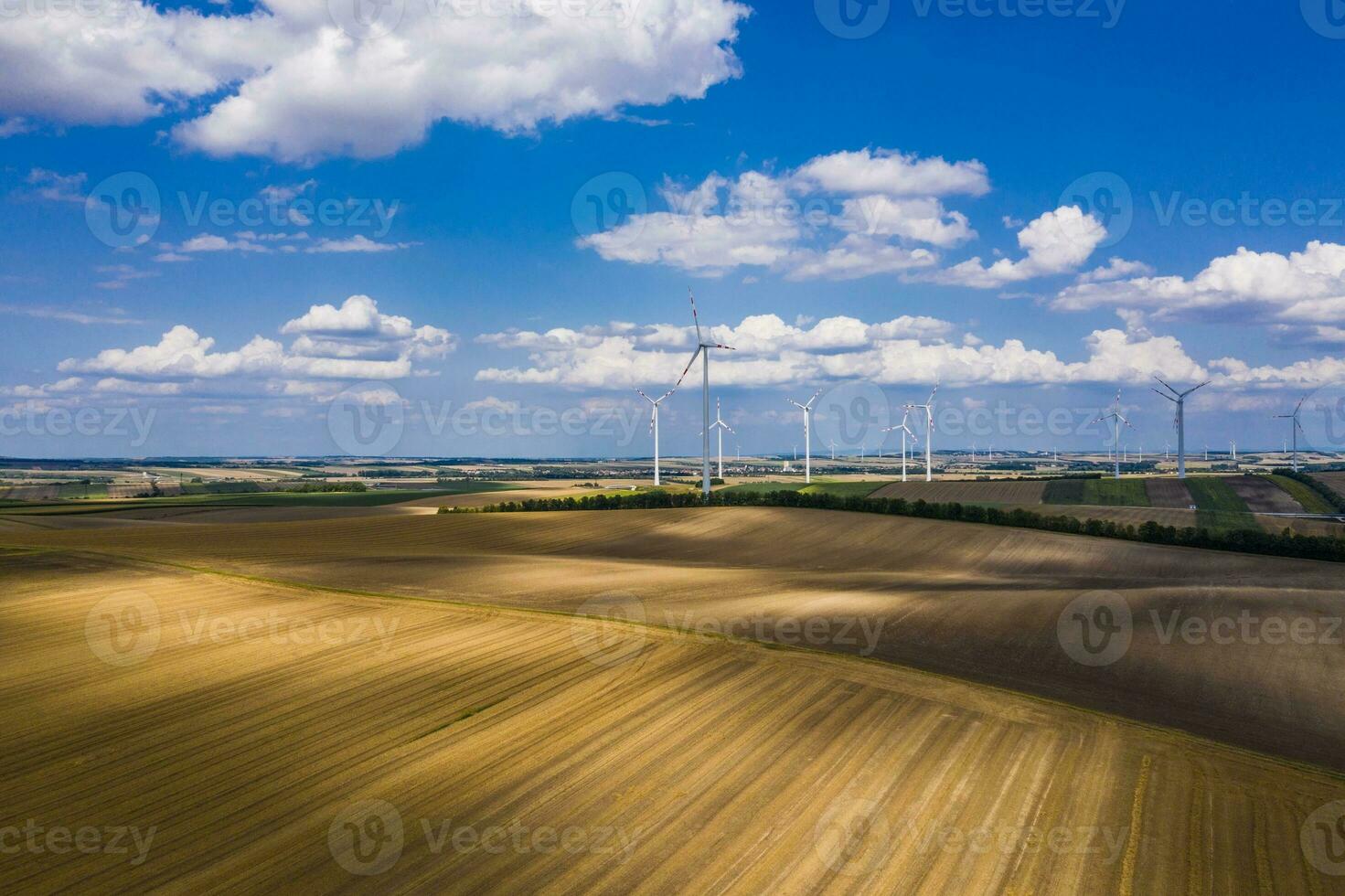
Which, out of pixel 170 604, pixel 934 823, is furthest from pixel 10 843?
pixel 170 604

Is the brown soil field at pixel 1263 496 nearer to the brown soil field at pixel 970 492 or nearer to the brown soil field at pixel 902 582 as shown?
the brown soil field at pixel 970 492

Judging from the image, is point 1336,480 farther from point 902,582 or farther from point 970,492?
point 902,582

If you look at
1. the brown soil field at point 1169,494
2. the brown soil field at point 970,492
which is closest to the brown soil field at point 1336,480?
the brown soil field at point 1169,494

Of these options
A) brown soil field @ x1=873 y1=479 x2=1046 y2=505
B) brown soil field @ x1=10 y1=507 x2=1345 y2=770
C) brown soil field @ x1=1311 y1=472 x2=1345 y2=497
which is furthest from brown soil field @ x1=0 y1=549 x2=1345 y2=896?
brown soil field @ x1=1311 y1=472 x2=1345 y2=497

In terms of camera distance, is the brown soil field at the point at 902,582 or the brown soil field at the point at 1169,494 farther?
the brown soil field at the point at 1169,494

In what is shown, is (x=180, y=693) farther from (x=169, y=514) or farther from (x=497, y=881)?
(x=169, y=514)

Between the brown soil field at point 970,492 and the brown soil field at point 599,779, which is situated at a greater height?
the brown soil field at point 970,492

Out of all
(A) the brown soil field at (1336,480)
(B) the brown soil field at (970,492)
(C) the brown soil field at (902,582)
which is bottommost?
(C) the brown soil field at (902,582)
